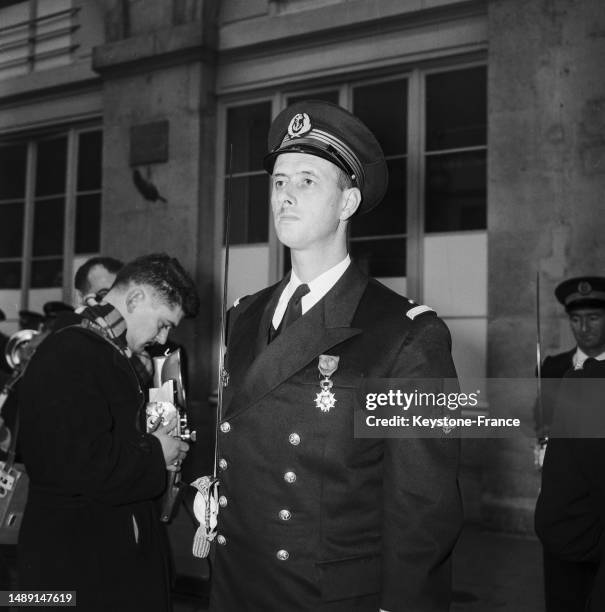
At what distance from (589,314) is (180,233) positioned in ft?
14.2

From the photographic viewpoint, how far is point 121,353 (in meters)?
2.89

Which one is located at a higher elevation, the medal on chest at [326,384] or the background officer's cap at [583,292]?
the background officer's cap at [583,292]

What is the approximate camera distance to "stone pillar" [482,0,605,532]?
6.20m

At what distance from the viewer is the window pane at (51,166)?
9516mm

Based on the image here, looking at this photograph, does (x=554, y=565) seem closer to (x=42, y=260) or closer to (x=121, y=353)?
(x=121, y=353)

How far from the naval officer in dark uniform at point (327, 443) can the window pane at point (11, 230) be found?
8242 mm

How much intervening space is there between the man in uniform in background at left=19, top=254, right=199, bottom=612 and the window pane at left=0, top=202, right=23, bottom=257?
739cm

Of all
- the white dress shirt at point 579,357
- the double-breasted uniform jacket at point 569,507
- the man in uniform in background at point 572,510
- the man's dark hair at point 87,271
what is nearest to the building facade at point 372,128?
the white dress shirt at point 579,357

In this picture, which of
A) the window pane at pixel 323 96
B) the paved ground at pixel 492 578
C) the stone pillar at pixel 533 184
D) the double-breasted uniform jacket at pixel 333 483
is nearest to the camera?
the double-breasted uniform jacket at pixel 333 483

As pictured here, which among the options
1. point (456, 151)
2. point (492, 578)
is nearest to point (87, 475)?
Answer: point (492, 578)

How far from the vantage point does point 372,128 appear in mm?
7648

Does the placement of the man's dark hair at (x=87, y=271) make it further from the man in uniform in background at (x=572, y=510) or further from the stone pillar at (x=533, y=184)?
the stone pillar at (x=533, y=184)

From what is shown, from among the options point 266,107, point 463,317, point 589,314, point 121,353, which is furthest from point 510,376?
point 121,353

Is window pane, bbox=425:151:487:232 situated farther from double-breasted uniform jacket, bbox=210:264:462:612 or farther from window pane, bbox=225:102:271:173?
double-breasted uniform jacket, bbox=210:264:462:612
